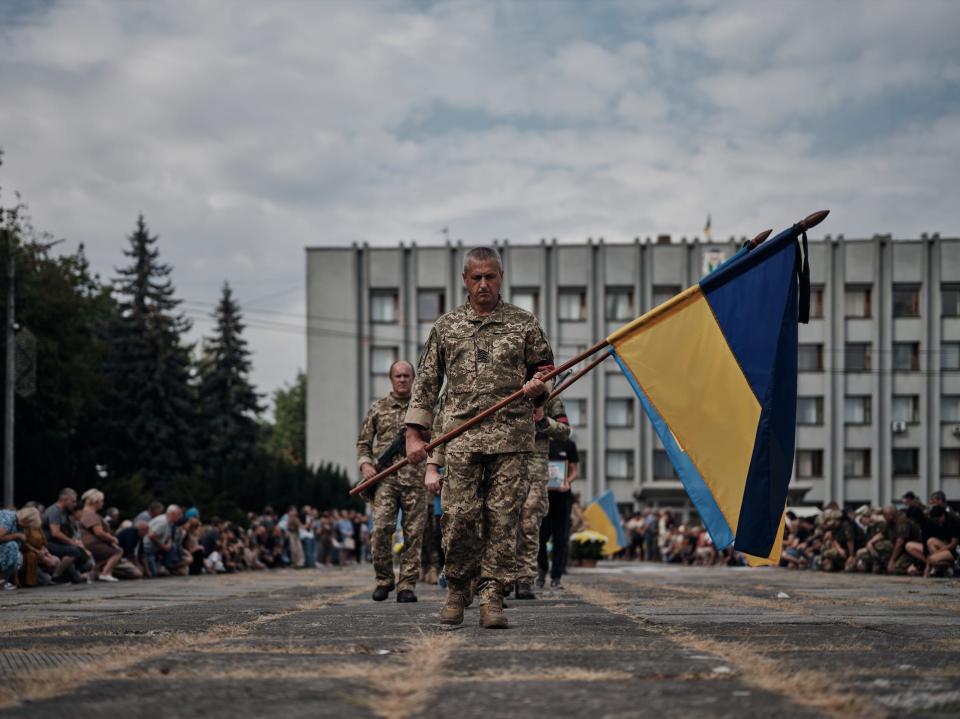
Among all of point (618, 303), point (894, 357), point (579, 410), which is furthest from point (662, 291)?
point (894, 357)

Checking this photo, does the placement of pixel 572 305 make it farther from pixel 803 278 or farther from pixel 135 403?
pixel 803 278

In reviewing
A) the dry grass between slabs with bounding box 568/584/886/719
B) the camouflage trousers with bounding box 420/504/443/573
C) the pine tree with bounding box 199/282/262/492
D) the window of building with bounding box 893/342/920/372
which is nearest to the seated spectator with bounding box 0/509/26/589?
the camouflage trousers with bounding box 420/504/443/573

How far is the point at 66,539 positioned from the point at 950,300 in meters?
57.9

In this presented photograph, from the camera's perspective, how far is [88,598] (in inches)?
502

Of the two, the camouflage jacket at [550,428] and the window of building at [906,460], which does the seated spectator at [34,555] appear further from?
the window of building at [906,460]

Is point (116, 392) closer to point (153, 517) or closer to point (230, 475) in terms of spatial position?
point (230, 475)

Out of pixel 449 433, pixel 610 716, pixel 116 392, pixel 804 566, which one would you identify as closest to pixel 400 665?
pixel 610 716

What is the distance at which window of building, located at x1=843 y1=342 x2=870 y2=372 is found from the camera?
68.7 meters

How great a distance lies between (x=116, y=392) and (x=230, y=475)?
13.1 m

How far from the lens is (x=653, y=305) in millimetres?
67188

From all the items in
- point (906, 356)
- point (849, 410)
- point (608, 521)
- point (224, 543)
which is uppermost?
point (906, 356)

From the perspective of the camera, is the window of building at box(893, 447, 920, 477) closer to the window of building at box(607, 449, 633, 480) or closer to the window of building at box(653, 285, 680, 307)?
the window of building at box(607, 449, 633, 480)

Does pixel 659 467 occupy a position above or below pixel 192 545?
below

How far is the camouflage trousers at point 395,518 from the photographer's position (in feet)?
36.7
